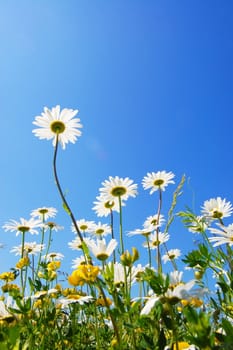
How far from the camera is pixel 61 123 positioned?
11.3 feet

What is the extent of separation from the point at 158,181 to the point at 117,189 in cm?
87

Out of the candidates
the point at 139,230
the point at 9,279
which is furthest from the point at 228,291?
the point at 9,279

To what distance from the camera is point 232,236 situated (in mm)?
1863

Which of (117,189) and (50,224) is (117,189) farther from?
(50,224)

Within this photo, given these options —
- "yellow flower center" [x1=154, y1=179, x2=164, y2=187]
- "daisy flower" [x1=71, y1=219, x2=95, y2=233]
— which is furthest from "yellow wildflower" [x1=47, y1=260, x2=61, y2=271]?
"yellow flower center" [x1=154, y1=179, x2=164, y2=187]

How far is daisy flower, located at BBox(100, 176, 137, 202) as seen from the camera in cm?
382

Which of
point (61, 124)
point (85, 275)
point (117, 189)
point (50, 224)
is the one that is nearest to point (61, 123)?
point (61, 124)

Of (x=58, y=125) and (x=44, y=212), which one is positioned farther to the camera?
(x=44, y=212)

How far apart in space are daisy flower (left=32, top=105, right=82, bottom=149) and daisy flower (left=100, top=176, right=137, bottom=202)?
1.95 feet

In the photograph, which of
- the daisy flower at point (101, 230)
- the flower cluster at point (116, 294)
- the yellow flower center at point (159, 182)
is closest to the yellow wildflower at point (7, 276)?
the flower cluster at point (116, 294)

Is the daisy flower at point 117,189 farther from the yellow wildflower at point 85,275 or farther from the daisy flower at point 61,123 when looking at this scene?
the yellow wildflower at point 85,275

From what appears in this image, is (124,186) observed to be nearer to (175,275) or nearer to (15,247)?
(15,247)

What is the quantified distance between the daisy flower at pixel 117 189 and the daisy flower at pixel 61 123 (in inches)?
23.5

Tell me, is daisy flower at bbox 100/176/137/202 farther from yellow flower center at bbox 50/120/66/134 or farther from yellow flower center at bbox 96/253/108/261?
yellow flower center at bbox 96/253/108/261
